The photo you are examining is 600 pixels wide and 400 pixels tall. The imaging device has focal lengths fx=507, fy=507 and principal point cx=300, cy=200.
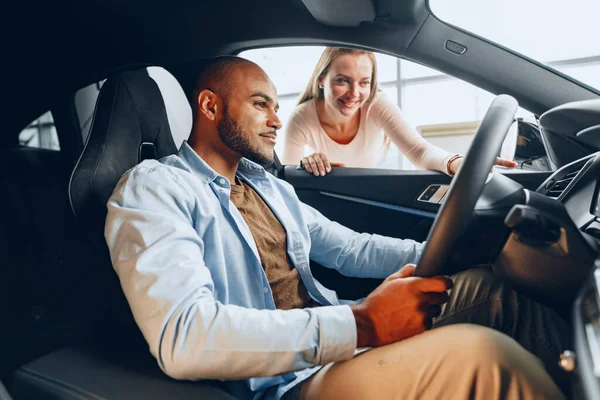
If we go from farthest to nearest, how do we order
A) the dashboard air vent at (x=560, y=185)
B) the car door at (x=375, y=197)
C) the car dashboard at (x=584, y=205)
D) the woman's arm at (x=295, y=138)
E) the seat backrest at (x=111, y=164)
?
1. the woman's arm at (x=295, y=138)
2. the car door at (x=375, y=197)
3. the dashboard air vent at (x=560, y=185)
4. the seat backrest at (x=111, y=164)
5. the car dashboard at (x=584, y=205)

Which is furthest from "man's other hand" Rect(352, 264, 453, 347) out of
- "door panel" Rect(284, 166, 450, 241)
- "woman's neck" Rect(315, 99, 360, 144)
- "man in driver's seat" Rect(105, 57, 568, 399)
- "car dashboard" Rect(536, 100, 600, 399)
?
"woman's neck" Rect(315, 99, 360, 144)

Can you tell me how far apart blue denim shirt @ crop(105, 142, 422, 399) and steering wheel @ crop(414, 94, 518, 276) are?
0.19 metres

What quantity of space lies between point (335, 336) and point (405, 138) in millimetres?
1143

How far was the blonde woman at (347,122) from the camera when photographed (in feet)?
5.70

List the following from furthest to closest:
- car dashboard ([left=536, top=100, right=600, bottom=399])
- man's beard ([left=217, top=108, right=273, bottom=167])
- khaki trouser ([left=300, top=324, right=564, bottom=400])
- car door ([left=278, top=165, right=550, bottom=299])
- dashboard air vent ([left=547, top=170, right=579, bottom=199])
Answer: car door ([left=278, top=165, right=550, bottom=299]) → man's beard ([left=217, top=108, right=273, bottom=167]) → dashboard air vent ([left=547, top=170, right=579, bottom=199]) → khaki trouser ([left=300, top=324, right=564, bottom=400]) → car dashboard ([left=536, top=100, right=600, bottom=399])

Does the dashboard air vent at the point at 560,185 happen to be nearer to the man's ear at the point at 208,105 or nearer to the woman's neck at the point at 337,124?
the man's ear at the point at 208,105

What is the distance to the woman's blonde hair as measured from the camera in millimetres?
1726

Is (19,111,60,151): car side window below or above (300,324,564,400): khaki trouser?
above

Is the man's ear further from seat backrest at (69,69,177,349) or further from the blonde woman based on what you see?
the blonde woman

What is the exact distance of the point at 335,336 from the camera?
0.78 meters

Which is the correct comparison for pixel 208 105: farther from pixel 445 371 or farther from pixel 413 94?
pixel 413 94

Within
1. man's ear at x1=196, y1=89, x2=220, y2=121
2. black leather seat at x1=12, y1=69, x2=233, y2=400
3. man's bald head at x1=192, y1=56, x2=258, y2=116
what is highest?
man's bald head at x1=192, y1=56, x2=258, y2=116

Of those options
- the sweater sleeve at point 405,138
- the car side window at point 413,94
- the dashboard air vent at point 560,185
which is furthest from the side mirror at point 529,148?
the dashboard air vent at point 560,185

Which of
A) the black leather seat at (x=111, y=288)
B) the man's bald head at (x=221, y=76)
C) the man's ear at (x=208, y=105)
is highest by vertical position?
the man's bald head at (x=221, y=76)
